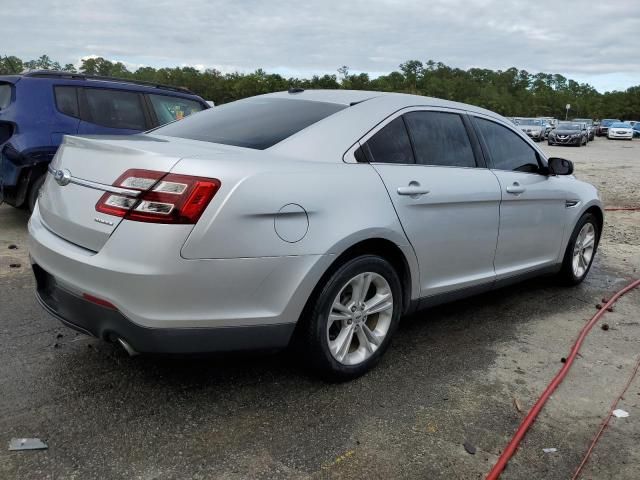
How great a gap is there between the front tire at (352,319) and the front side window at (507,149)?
4.94ft

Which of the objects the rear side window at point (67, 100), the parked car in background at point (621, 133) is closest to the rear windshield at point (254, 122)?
the rear side window at point (67, 100)

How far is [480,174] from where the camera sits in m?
4.00

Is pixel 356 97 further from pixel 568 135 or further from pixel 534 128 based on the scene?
pixel 534 128

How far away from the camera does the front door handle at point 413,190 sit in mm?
3329

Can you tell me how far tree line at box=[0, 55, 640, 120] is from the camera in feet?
211

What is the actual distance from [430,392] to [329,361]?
1.94ft

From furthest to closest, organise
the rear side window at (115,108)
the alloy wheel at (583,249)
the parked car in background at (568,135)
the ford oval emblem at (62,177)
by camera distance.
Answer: the parked car in background at (568,135) → the rear side window at (115,108) → the alloy wheel at (583,249) → the ford oval emblem at (62,177)

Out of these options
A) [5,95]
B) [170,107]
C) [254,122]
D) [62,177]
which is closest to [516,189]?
[254,122]

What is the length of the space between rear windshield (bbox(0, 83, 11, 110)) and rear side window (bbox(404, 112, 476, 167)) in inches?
187

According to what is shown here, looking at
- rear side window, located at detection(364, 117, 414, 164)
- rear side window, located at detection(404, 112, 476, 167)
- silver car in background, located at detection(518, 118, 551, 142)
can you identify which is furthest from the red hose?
silver car in background, located at detection(518, 118, 551, 142)

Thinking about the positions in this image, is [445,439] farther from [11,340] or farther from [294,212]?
[11,340]

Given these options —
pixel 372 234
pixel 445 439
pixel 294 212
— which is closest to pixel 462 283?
pixel 372 234

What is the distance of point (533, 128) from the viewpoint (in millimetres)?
37312

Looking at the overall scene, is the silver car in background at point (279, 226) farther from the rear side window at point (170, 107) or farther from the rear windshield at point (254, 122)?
the rear side window at point (170, 107)
